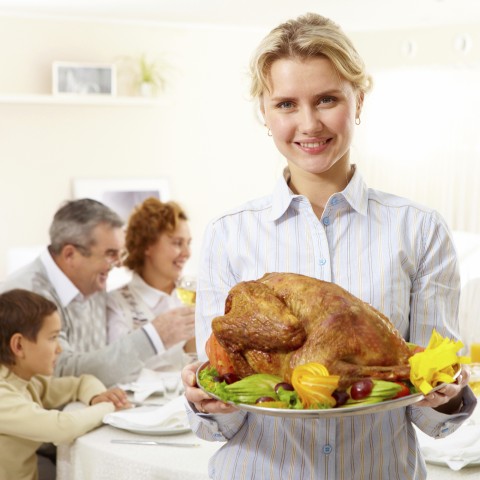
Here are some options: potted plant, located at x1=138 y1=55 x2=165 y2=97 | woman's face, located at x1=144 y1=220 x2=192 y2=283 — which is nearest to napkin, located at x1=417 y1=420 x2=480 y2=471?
woman's face, located at x1=144 y1=220 x2=192 y2=283

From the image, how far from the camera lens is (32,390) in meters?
2.53

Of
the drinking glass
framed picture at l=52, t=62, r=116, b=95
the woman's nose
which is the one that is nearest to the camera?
the woman's nose

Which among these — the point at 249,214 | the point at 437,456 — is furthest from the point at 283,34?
the point at 437,456

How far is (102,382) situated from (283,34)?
1.75 m

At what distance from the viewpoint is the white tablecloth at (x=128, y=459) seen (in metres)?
1.91

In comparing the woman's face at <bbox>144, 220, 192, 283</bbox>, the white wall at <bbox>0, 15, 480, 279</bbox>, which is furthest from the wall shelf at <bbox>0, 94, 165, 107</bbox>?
the woman's face at <bbox>144, 220, 192, 283</bbox>

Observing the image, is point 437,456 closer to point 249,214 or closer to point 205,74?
point 249,214

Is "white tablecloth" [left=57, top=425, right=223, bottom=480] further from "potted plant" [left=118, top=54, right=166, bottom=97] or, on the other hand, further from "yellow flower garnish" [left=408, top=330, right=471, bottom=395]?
"potted plant" [left=118, top=54, right=166, bottom=97]

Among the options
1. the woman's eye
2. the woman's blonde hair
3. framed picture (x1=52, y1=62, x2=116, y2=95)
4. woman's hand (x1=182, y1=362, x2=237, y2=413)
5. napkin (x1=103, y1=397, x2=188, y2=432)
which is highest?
framed picture (x1=52, y1=62, x2=116, y2=95)

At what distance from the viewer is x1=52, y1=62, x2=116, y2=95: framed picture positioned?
6.17m

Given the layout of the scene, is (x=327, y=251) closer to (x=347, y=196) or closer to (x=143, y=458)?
(x=347, y=196)

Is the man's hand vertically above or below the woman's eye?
below

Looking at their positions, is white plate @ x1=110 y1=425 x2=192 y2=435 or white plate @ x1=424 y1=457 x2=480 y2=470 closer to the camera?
white plate @ x1=424 y1=457 x2=480 y2=470

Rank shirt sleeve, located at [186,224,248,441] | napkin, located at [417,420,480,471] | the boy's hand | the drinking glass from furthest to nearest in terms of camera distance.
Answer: the drinking glass < the boy's hand < napkin, located at [417,420,480,471] < shirt sleeve, located at [186,224,248,441]
